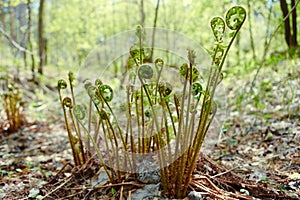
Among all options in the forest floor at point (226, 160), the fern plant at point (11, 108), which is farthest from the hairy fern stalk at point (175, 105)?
the fern plant at point (11, 108)

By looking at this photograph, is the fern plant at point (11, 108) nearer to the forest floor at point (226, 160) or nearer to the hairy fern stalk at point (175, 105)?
the forest floor at point (226, 160)

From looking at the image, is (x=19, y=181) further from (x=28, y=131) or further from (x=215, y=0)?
(x=215, y=0)

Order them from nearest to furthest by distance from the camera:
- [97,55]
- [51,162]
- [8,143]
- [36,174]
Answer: [36,174] → [51,162] → [8,143] → [97,55]

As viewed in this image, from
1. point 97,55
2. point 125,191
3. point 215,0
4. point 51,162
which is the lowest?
point 51,162

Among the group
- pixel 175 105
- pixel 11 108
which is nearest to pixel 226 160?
pixel 175 105

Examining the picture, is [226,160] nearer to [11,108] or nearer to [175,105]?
[175,105]

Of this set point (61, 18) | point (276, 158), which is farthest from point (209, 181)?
point (61, 18)

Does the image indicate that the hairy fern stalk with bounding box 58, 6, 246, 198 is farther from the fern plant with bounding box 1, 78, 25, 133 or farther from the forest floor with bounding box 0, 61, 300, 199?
the fern plant with bounding box 1, 78, 25, 133

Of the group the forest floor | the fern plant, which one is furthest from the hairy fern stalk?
the fern plant

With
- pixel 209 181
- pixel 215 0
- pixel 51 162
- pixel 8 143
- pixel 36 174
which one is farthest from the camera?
pixel 215 0
